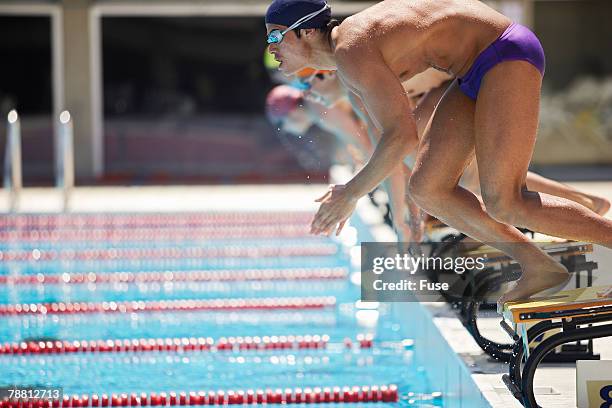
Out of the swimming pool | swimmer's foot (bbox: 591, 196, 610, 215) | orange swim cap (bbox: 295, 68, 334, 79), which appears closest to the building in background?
the swimming pool

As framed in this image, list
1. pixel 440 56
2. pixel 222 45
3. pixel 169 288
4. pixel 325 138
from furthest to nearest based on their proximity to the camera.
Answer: pixel 222 45 < pixel 325 138 < pixel 169 288 < pixel 440 56

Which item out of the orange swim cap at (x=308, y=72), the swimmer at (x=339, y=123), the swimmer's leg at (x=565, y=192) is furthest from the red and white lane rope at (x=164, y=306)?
the swimmer's leg at (x=565, y=192)

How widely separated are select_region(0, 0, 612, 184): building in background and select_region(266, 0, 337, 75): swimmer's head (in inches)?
388

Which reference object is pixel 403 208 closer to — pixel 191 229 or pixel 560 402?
pixel 560 402

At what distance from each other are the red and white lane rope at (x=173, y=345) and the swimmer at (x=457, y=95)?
2.15 metres

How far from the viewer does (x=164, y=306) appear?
6.71 metres

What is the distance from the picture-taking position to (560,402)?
11.5 feet

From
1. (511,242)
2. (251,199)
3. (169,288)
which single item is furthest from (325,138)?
(511,242)

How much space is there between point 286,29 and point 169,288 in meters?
4.24

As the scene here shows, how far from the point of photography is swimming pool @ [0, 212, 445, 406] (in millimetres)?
4969

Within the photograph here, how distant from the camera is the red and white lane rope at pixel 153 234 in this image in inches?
371

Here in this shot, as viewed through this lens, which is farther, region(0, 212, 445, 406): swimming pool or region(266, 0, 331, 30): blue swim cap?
region(0, 212, 445, 406): swimming pool

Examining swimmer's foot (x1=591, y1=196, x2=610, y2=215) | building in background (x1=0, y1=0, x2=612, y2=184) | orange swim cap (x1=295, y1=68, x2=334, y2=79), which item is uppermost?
building in background (x1=0, y1=0, x2=612, y2=184)

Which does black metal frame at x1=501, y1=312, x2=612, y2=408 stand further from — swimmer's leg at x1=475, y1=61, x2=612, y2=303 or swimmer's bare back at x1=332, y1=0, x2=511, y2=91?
swimmer's bare back at x1=332, y1=0, x2=511, y2=91
